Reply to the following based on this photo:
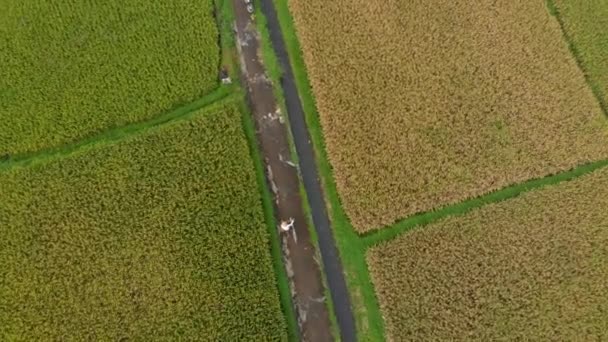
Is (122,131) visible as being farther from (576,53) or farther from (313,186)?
(576,53)

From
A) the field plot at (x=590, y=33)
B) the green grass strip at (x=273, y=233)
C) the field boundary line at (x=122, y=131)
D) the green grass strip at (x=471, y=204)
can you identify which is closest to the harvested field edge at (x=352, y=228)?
the green grass strip at (x=471, y=204)

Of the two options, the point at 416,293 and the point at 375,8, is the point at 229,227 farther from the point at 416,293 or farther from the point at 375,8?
the point at 375,8

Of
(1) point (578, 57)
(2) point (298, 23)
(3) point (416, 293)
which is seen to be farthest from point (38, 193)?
(1) point (578, 57)

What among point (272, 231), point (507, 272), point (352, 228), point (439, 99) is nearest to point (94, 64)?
point (272, 231)

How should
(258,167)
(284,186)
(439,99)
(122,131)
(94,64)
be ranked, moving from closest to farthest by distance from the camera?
(284,186), (258,167), (122,131), (439,99), (94,64)

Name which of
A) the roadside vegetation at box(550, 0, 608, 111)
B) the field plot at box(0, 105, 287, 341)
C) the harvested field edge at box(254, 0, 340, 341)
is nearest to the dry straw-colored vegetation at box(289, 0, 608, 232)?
the roadside vegetation at box(550, 0, 608, 111)
